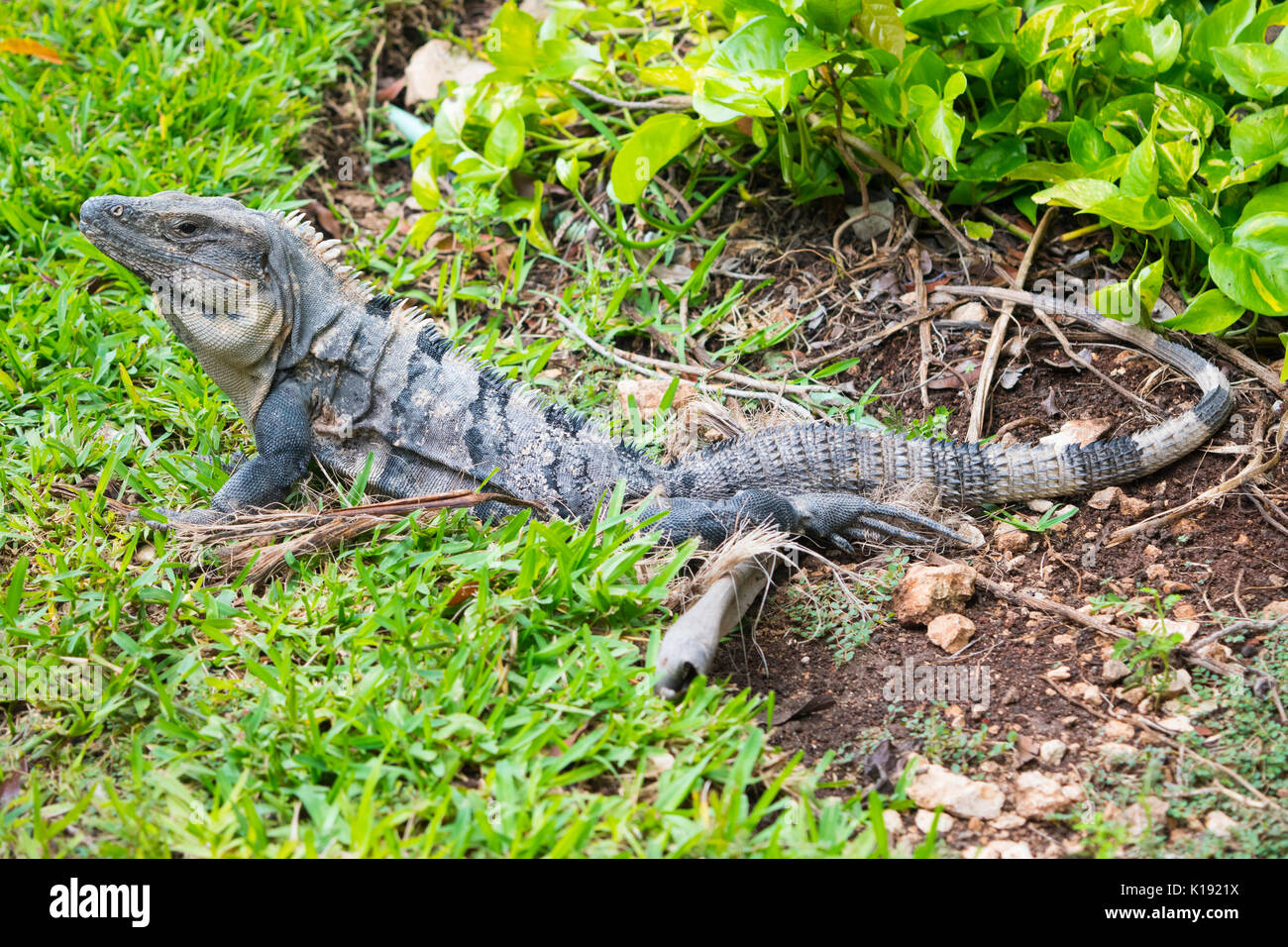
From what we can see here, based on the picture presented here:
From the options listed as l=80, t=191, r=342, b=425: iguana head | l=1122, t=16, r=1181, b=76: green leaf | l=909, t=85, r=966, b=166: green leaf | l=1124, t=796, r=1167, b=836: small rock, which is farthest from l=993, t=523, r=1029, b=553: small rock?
l=80, t=191, r=342, b=425: iguana head

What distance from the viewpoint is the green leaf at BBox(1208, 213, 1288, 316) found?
3469 mm

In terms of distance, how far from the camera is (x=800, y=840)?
2.41m

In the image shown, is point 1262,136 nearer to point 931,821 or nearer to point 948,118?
point 948,118

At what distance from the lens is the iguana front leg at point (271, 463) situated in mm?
3600

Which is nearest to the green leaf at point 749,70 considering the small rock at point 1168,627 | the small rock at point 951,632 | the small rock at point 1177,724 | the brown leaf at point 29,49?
the small rock at point 951,632

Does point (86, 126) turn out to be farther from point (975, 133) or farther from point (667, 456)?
point (975, 133)

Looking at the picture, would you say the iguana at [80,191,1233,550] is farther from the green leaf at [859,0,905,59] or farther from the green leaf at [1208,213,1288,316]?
the green leaf at [859,0,905,59]

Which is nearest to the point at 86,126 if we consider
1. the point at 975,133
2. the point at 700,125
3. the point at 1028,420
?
the point at 700,125

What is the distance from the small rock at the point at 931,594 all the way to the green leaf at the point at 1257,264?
4.58 ft

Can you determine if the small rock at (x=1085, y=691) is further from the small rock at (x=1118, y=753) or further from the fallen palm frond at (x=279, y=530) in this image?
the fallen palm frond at (x=279, y=530)

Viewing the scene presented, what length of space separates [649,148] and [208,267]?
1999 millimetres

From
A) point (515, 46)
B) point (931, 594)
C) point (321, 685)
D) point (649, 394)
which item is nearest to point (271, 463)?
point (321, 685)

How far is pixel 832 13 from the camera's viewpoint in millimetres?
4043
